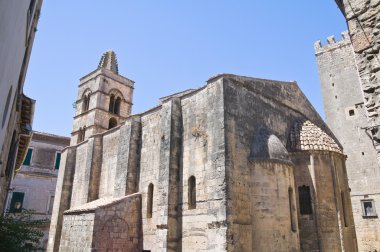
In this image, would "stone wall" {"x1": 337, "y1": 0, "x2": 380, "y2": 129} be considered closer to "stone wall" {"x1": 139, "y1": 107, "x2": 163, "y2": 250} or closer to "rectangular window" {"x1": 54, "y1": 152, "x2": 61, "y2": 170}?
"stone wall" {"x1": 139, "y1": 107, "x2": 163, "y2": 250}

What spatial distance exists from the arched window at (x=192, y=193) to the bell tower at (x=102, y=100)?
11162mm

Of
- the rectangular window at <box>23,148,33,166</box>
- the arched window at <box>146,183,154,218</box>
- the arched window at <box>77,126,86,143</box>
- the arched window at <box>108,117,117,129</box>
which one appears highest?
the arched window at <box>108,117,117,129</box>

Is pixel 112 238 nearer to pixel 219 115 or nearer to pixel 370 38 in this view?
pixel 219 115

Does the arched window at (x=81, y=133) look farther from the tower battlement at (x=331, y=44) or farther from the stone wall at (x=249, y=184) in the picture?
the tower battlement at (x=331, y=44)

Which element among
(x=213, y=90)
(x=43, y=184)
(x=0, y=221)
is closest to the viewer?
(x=0, y=221)

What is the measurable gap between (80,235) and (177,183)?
3.90m

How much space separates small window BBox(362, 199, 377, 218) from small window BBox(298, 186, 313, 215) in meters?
12.3

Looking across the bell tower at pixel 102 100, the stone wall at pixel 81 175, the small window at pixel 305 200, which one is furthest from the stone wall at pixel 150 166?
the bell tower at pixel 102 100

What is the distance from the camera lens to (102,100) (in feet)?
68.0

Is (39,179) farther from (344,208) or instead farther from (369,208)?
(369,208)

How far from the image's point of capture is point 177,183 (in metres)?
11.1

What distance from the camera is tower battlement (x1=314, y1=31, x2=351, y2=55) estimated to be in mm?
24688

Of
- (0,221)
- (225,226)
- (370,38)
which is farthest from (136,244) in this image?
(370,38)

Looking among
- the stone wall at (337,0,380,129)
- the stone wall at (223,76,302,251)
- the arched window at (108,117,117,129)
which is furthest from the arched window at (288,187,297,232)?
the arched window at (108,117,117,129)
